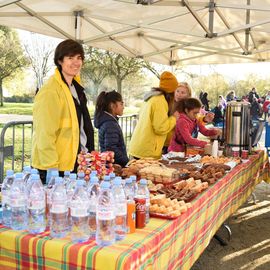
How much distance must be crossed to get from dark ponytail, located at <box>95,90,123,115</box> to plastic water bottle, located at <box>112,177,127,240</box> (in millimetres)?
2131

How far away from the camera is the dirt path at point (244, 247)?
12.4ft

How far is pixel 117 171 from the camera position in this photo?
10.1ft

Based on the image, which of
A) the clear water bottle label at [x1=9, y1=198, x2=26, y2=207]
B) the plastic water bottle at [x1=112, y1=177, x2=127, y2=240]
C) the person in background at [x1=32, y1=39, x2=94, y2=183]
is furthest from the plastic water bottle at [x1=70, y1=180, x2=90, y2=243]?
the person in background at [x1=32, y1=39, x2=94, y2=183]

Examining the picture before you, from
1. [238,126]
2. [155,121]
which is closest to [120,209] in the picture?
[155,121]

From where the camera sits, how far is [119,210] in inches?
69.0

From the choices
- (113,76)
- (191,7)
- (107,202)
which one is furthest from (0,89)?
(107,202)

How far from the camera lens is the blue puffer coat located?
3.82 metres

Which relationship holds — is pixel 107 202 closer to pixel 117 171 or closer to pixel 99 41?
pixel 117 171

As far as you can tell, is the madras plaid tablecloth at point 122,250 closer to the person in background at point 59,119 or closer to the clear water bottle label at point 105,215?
the clear water bottle label at point 105,215

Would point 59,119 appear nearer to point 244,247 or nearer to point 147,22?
point 244,247

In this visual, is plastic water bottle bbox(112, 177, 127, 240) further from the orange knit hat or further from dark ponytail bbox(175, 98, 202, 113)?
dark ponytail bbox(175, 98, 202, 113)


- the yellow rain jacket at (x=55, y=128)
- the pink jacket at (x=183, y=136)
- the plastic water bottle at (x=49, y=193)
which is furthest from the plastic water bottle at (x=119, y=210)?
the pink jacket at (x=183, y=136)

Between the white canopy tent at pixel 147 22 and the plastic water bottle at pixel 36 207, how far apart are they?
2447 millimetres

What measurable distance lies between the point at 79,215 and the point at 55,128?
1091mm
